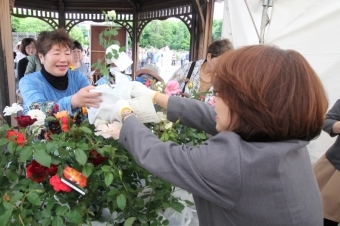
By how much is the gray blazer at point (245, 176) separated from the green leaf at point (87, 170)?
0.13 m

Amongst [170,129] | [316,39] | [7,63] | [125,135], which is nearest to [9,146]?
[125,135]

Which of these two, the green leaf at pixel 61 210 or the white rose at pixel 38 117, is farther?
the white rose at pixel 38 117

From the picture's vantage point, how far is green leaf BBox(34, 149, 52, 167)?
66 cm

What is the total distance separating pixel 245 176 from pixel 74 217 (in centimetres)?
43

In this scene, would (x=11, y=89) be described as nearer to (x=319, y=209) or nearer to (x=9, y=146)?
(x=9, y=146)

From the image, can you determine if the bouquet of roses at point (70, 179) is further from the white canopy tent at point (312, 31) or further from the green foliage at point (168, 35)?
the green foliage at point (168, 35)

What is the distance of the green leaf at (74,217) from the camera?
68 centimetres

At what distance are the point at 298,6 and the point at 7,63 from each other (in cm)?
244

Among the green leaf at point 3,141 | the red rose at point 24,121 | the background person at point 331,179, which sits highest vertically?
the red rose at point 24,121

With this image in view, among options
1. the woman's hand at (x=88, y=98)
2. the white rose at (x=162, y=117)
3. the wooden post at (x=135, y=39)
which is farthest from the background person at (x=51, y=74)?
the wooden post at (x=135, y=39)

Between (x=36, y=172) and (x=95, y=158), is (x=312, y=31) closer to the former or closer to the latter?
(x=95, y=158)

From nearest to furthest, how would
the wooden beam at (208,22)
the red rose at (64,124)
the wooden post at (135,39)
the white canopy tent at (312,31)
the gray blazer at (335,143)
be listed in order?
the red rose at (64,124), the gray blazer at (335,143), the white canopy tent at (312,31), the wooden beam at (208,22), the wooden post at (135,39)

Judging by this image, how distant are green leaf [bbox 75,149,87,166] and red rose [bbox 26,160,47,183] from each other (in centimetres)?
11

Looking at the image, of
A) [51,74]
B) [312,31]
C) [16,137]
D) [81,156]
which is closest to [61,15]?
[51,74]
